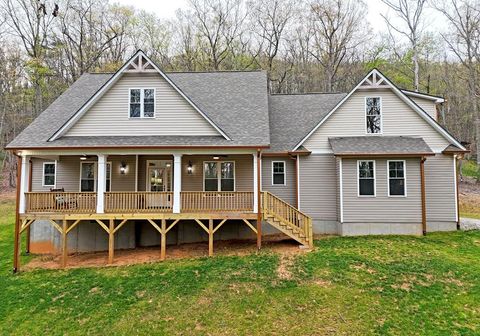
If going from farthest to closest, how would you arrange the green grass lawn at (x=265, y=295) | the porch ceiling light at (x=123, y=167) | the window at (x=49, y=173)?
the window at (x=49, y=173), the porch ceiling light at (x=123, y=167), the green grass lawn at (x=265, y=295)

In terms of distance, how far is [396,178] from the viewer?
13.1 meters

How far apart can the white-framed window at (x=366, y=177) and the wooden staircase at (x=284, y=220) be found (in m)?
3.18

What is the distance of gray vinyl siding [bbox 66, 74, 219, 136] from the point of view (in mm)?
12641

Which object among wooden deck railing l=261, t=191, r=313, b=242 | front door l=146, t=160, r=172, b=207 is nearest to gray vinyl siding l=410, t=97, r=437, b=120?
wooden deck railing l=261, t=191, r=313, b=242

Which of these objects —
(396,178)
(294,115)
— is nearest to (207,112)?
(294,115)

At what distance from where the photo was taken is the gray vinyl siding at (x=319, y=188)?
1400 cm

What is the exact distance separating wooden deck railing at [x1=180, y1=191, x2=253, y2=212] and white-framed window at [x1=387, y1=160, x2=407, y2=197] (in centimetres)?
622

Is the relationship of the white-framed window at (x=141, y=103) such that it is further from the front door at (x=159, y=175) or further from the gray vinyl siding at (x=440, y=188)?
the gray vinyl siding at (x=440, y=188)

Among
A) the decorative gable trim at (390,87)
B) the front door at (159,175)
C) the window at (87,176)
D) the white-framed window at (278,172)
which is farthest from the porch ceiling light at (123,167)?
the decorative gable trim at (390,87)

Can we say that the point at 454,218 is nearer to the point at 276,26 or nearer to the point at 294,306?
the point at 294,306

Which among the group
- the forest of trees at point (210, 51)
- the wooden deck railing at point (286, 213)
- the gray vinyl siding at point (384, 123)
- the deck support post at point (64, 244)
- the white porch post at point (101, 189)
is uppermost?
Answer: the forest of trees at point (210, 51)

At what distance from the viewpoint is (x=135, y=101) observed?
12.9 m

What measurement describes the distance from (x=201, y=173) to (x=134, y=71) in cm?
535

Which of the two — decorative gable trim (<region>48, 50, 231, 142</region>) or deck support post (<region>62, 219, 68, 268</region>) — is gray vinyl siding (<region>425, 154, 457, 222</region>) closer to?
decorative gable trim (<region>48, 50, 231, 142</region>)
